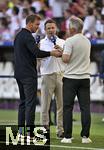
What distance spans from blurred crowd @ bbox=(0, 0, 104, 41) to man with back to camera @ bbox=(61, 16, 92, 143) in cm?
767

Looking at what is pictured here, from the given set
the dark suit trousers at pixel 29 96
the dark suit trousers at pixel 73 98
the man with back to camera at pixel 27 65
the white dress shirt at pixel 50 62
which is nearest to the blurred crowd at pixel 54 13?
the white dress shirt at pixel 50 62

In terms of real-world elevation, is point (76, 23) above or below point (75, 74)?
above

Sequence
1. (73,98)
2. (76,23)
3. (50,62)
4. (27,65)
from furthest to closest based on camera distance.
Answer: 1. (50,62)
2. (27,65)
3. (73,98)
4. (76,23)

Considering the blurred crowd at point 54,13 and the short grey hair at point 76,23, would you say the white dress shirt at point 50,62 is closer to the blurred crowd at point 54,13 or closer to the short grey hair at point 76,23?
the short grey hair at point 76,23

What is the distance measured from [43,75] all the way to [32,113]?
3.41 ft

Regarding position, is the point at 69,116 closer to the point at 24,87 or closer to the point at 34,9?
the point at 24,87

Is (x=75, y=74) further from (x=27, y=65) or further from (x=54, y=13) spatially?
(x=54, y=13)

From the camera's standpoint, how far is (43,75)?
11.5 m

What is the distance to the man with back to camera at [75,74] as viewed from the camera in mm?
10367

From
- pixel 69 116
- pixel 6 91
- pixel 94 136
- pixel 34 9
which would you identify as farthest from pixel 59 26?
pixel 69 116

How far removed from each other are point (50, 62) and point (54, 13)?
9.60 m

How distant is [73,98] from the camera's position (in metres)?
10.5

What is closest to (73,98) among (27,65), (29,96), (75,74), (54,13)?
(75,74)

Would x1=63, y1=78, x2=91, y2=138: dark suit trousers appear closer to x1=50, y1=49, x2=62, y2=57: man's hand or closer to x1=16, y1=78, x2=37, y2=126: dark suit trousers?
x1=50, y1=49, x2=62, y2=57: man's hand
